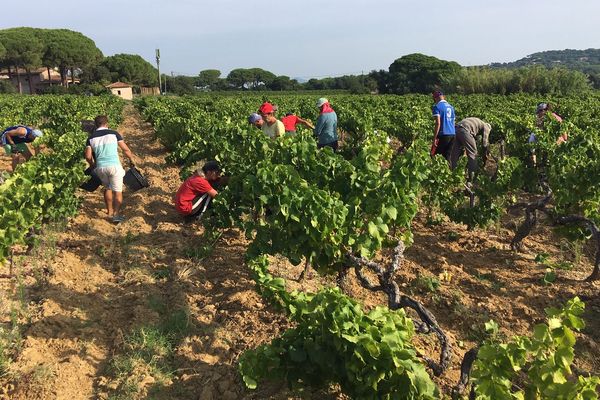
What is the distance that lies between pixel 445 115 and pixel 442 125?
8.2 inches

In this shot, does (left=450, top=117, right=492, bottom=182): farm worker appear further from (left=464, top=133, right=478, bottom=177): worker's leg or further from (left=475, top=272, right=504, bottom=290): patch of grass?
(left=475, top=272, right=504, bottom=290): patch of grass

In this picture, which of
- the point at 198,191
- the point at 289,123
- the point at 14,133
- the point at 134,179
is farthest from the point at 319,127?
the point at 14,133

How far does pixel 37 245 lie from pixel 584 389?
5875mm

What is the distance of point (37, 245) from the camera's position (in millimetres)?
5852

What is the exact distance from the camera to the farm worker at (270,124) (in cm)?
750

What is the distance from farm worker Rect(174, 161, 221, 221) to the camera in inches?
273

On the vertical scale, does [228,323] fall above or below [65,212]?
below

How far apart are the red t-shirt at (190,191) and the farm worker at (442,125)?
4.14 metres

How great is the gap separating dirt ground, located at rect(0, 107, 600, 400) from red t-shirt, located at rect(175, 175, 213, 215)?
39 centimetres

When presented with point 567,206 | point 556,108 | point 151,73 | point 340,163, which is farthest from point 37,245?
point 151,73

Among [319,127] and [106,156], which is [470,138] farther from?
[106,156]

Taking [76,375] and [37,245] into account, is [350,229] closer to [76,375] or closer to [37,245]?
[76,375]

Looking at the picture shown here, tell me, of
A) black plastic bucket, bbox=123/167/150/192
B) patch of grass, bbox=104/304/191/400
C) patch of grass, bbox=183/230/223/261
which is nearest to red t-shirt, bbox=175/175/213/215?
patch of grass, bbox=183/230/223/261

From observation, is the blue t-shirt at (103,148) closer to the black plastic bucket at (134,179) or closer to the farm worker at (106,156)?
the farm worker at (106,156)
